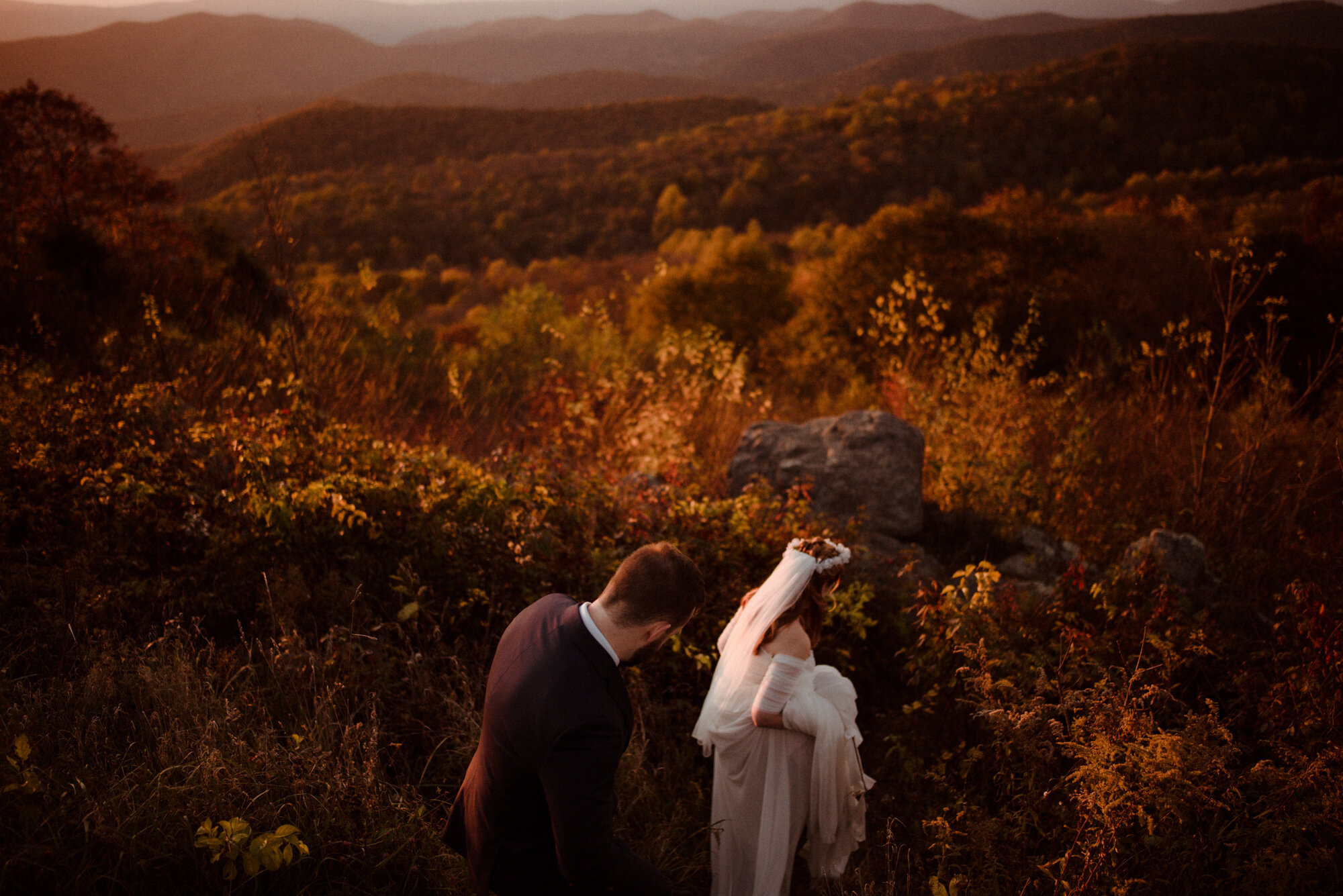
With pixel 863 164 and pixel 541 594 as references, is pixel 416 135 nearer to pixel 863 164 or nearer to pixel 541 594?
→ pixel 863 164

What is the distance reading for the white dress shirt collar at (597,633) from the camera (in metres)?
1.98

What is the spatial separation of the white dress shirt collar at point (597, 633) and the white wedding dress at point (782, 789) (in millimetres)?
1174

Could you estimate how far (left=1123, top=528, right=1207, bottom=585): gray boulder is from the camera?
438 cm

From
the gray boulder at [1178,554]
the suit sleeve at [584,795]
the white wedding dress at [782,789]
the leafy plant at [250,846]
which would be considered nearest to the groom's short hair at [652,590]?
the suit sleeve at [584,795]

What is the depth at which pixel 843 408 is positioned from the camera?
920 centimetres

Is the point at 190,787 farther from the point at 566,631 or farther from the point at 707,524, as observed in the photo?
the point at 707,524

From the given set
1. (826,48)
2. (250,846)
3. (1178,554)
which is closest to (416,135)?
(1178,554)

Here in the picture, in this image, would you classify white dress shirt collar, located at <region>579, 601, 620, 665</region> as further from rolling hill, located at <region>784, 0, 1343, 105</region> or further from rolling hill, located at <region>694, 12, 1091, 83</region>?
rolling hill, located at <region>694, 12, 1091, 83</region>

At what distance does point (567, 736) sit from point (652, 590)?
46 centimetres

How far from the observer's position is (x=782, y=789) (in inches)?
115

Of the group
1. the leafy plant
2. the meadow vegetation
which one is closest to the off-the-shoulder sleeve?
the meadow vegetation

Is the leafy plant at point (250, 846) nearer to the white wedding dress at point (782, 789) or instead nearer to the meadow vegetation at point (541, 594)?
the meadow vegetation at point (541, 594)

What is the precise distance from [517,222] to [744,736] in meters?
34.2

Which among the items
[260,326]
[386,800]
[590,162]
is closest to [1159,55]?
[590,162]
